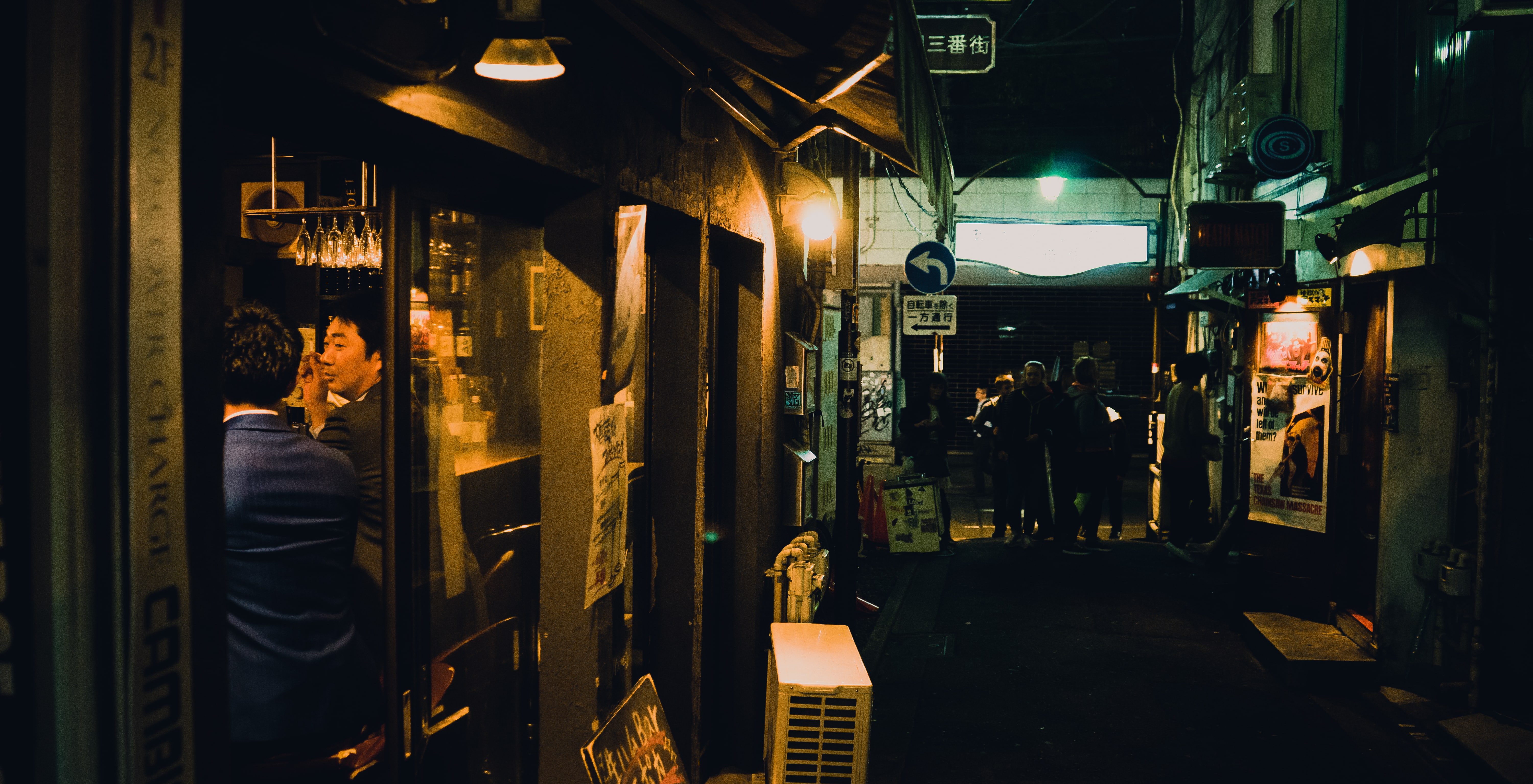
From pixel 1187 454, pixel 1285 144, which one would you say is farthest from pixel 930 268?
pixel 1187 454

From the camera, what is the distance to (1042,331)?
2498 cm

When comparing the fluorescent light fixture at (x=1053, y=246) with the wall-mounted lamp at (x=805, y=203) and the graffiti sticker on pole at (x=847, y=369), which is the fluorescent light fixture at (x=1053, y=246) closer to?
the graffiti sticker on pole at (x=847, y=369)

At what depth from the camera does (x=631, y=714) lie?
3775mm

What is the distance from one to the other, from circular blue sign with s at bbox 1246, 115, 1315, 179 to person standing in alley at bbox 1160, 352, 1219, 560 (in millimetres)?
3011

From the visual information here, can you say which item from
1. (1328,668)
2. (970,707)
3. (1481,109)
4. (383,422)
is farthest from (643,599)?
(1481,109)

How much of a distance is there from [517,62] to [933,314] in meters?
11.2

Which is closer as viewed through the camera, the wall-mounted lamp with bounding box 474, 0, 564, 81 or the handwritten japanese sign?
the wall-mounted lamp with bounding box 474, 0, 564, 81

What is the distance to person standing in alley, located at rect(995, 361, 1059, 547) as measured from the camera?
41.5ft

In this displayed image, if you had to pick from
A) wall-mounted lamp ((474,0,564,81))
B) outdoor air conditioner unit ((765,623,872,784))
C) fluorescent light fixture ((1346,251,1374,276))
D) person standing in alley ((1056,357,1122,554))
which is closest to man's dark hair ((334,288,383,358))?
wall-mounted lamp ((474,0,564,81))

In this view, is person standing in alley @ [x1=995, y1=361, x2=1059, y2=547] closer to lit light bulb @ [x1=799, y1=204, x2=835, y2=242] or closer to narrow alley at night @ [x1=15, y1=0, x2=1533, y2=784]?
narrow alley at night @ [x1=15, y1=0, x2=1533, y2=784]

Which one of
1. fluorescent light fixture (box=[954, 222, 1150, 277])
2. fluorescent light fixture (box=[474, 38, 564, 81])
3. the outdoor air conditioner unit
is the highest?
fluorescent light fixture (box=[954, 222, 1150, 277])

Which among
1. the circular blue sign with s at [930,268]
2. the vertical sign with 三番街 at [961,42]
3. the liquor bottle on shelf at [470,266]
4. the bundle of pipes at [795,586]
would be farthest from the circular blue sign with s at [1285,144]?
the liquor bottle on shelf at [470,266]

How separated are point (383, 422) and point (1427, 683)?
25.5ft

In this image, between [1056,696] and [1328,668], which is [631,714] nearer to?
[1056,696]
